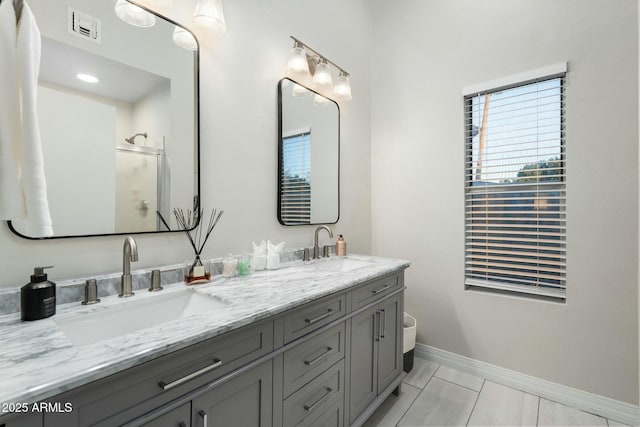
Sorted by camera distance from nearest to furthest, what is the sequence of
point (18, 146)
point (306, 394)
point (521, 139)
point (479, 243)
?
point (18, 146) → point (306, 394) → point (521, 139) → point (479, 243)

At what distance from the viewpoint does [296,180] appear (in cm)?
204

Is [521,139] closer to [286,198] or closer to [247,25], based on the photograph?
[286,198]

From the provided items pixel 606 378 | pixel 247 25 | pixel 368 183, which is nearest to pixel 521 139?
pixel 368 183

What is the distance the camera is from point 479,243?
2281 mm

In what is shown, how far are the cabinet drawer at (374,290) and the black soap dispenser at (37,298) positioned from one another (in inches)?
46.2

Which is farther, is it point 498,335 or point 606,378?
point 498,335

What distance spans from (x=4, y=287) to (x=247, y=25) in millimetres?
1654

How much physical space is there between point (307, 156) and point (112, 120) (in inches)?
46.5

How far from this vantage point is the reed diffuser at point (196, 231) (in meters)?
1.36

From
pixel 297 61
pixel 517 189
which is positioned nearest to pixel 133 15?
pixel 297 61

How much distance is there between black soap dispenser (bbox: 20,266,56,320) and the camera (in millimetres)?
900

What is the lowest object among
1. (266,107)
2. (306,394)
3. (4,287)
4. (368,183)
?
(306,394)

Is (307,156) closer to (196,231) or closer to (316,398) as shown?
(196,231)

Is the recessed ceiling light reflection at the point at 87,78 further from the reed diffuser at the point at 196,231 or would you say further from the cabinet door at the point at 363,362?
the cabinet door at the point at 363,362
